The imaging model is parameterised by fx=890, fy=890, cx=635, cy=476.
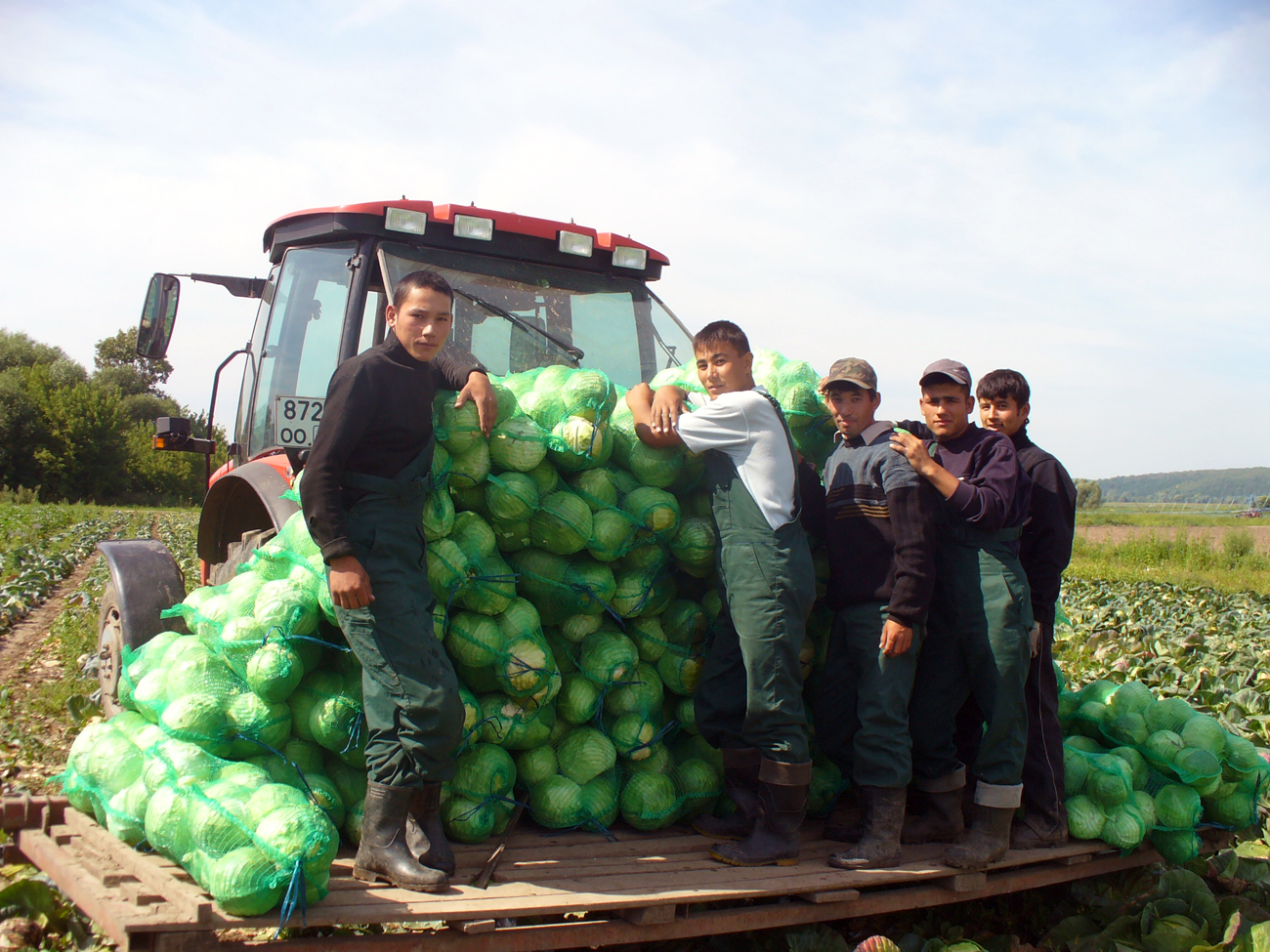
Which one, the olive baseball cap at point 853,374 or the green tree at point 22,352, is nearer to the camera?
the olive baseball cap at point 853,374

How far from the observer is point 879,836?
3.27m

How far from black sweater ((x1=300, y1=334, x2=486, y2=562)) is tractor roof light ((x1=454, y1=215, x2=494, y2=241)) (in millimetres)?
1560

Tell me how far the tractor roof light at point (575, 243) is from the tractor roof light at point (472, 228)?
1.42 ft

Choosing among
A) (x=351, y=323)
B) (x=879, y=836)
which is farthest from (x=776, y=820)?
(x=351, y=323)

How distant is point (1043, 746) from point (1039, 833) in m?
0.34

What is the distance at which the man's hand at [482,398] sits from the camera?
3145mm

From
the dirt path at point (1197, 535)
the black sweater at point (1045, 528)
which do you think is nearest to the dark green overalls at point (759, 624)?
the black sweater at point (1045, 528)

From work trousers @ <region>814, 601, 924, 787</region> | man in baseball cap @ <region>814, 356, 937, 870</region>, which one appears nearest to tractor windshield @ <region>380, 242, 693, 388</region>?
man in baseball cap @ <region>814, 356, 937, 870</region>

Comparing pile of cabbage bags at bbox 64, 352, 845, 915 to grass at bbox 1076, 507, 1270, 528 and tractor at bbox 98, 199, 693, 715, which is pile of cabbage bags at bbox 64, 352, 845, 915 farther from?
grass at bbox 1076, 507, 1270, 528

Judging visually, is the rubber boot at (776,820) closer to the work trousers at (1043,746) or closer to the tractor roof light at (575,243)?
the work trousers at (1043,746)

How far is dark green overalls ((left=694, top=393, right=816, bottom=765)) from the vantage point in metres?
3.21

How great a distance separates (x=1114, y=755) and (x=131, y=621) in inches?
185

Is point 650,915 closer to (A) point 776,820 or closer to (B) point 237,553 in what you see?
(A) point 776,820

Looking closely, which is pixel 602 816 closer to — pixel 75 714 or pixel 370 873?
pixel 370 873
